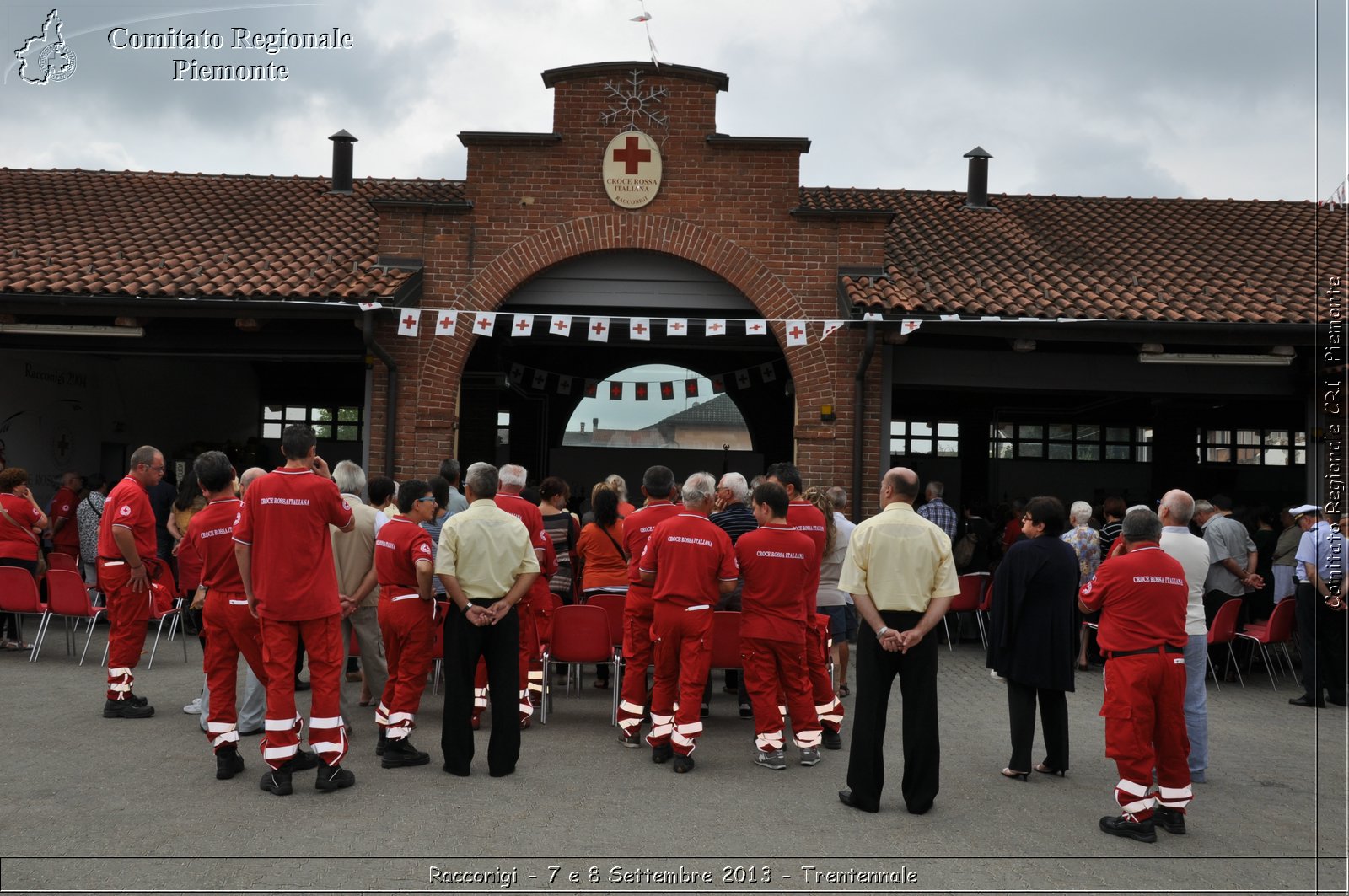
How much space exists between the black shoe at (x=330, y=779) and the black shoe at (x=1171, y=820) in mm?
4392

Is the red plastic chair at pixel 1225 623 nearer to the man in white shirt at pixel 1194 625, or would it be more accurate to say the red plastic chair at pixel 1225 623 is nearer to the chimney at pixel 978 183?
the man in white shirt at pixel 1194 625

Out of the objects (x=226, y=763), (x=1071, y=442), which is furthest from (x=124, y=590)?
(x=1071, y=442)

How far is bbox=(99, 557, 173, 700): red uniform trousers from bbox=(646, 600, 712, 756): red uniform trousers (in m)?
3.84

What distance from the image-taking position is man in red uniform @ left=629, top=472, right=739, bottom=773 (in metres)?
6.80

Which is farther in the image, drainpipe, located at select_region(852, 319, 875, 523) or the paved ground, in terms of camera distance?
drainpipe, located at select_region(852, 319, 875, 523)

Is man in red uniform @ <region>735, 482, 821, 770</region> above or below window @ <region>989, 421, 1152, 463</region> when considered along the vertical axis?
below

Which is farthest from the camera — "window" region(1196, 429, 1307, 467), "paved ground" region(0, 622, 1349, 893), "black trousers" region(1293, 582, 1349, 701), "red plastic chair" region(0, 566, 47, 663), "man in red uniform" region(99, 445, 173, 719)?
"window" region(1196, 429, 1307, 467)

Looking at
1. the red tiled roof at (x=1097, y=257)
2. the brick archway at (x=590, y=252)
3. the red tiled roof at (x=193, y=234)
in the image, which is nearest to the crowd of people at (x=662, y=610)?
the red tiled roof at (x=1097, y=257)

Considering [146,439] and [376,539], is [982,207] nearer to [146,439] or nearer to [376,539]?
[376,539]

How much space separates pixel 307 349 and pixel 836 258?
6727 millimetres

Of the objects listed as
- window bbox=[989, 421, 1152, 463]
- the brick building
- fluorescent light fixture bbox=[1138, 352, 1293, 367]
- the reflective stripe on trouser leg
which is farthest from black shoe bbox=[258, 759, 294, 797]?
window bbox=[989, 421, 1152, 463]

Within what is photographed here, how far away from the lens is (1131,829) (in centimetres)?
559

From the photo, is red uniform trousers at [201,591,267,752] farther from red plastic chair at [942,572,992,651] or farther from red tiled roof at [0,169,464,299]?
red plastic chair at [942,572,992,651]

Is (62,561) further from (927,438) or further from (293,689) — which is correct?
(927,438)
